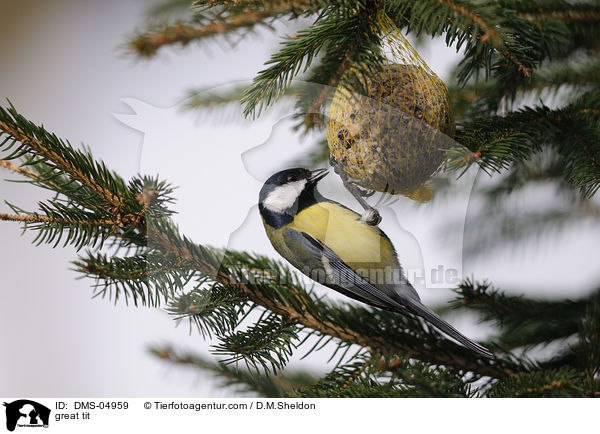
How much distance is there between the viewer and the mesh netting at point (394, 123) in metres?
0.29

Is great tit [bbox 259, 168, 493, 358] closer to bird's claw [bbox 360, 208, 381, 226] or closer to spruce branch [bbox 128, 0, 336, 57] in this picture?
bird's claw [bbox 360, 208, 381, 226]

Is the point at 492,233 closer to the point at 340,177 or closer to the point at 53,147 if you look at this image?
the point at 340,177

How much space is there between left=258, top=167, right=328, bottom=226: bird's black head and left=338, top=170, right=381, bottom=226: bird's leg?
0.8 inches

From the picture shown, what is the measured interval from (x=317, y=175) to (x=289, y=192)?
25 millimetres

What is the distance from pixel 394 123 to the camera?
287mm

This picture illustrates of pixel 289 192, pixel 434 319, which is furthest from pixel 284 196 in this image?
pixel 434 319

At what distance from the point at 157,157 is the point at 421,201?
0.20m

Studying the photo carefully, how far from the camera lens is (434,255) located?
39 centimetres

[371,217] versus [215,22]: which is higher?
[215,22]
